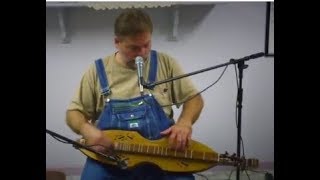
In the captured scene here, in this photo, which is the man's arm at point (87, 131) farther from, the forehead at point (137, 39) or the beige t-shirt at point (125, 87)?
the forehead at point (137, 39)

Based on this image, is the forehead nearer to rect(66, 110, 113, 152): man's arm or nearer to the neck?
the neck

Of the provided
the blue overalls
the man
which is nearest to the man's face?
the man

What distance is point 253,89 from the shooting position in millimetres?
1677

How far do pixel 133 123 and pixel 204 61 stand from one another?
0.35 meters

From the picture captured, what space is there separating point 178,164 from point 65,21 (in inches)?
26.1

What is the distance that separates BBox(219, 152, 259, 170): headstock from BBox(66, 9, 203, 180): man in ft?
0.43

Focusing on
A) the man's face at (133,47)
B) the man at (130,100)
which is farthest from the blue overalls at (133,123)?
the man's face at (133,47)

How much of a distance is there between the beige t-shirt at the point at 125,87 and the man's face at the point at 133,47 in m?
0.03

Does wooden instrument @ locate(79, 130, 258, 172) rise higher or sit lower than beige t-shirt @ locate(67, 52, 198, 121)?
lower

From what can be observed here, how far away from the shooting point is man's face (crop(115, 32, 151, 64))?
1648 mm
